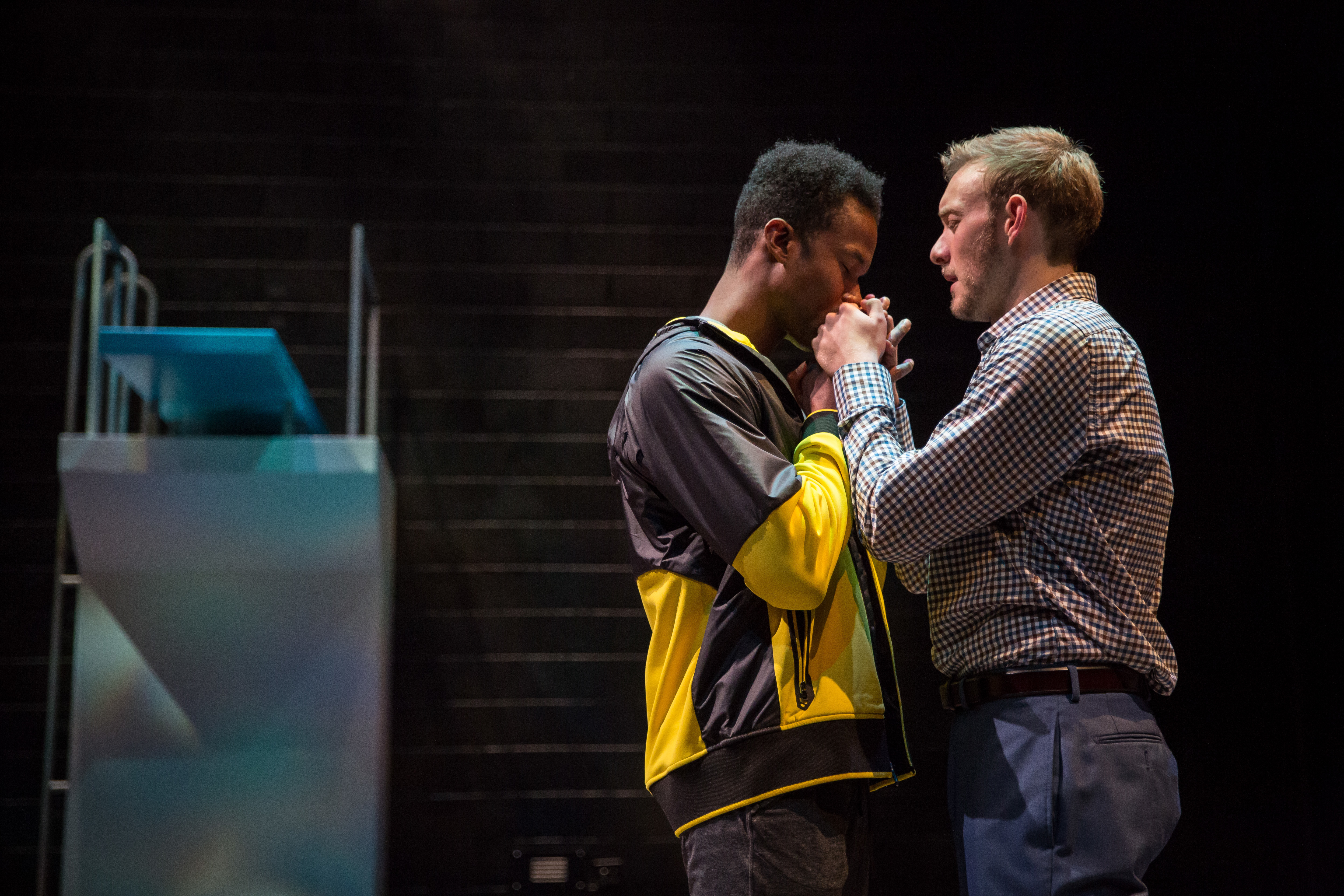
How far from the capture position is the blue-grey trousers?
4.53 feet

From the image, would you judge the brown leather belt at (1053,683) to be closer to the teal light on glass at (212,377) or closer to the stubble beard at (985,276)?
the stubble beard at (985,276)

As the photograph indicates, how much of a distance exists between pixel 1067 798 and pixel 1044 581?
0.27 metres

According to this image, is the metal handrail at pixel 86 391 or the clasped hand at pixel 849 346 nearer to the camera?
the clasped hand at pixel 849 346

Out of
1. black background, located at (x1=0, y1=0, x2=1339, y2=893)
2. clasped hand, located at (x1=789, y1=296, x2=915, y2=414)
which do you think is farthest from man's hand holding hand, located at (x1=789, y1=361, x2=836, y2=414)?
black background, located at (x1=0, y1=0, x2=1339, y2=893)

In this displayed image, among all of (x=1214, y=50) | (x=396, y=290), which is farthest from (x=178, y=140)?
(x=1214, y=50)

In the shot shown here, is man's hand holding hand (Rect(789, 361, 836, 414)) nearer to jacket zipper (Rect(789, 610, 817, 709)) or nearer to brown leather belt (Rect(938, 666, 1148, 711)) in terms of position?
jacket zipper (Rect(789, 610, 817, 709))

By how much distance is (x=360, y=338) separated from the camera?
11.2 feet

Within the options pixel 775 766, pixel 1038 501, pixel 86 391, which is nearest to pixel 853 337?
pixel 1038 501

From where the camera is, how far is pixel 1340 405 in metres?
3.70

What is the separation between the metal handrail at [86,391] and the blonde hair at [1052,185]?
7.64 feet

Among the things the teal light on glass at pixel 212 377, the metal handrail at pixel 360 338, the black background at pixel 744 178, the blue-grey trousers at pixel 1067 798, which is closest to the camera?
the blue-grey trousers at pixel 1067 798

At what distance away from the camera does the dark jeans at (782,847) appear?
140 centimetres

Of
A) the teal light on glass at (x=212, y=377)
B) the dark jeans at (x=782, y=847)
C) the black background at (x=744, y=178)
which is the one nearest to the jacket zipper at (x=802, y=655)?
the dark jeans at (x=782, y=847)

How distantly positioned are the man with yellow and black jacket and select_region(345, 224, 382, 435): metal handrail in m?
1.69
